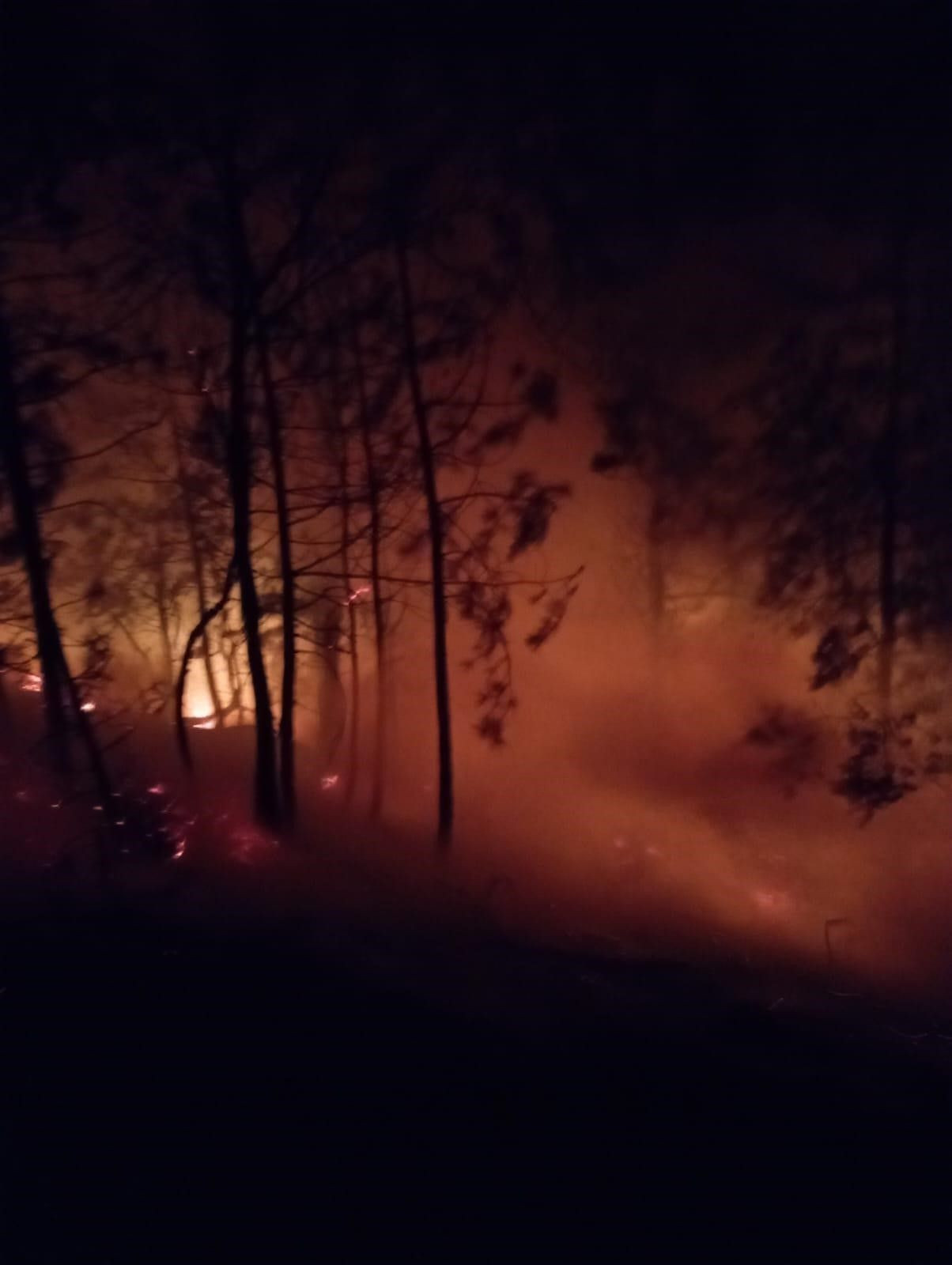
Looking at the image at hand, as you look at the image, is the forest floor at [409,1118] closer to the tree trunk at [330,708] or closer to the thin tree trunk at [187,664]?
the thin tree trunk at [187,664]

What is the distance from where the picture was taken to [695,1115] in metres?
4.57

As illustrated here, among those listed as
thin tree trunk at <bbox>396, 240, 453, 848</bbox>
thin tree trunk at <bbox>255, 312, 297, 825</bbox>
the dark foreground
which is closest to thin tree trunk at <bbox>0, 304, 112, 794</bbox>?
thin tree trunk at <bbox>255, 312, 297, 825</bbox>

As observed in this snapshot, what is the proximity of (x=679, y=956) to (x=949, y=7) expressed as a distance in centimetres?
1103

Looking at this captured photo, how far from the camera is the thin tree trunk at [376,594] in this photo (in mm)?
10789

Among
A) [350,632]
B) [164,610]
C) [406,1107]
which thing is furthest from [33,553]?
[406,1107]

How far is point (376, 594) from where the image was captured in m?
12.0

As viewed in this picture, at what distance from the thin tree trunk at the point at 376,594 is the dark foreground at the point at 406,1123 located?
6280 mm

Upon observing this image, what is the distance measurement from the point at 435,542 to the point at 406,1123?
755 centimetres

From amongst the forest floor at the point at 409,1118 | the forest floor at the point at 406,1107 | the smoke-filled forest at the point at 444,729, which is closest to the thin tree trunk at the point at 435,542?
the smoke-filled forest at the point at 444,729

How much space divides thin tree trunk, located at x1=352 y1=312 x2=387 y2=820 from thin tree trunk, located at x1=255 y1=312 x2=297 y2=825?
1.13 metres

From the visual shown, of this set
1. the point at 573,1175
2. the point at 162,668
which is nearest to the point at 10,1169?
the point at 573,1175

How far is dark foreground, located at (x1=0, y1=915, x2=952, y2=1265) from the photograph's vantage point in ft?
12.2

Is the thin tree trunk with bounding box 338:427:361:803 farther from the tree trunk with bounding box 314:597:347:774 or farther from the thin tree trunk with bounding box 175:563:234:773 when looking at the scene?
the thin tree trunk with bounding box 175:563:234:773

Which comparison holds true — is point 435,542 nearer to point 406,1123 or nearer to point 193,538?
point 193,538
